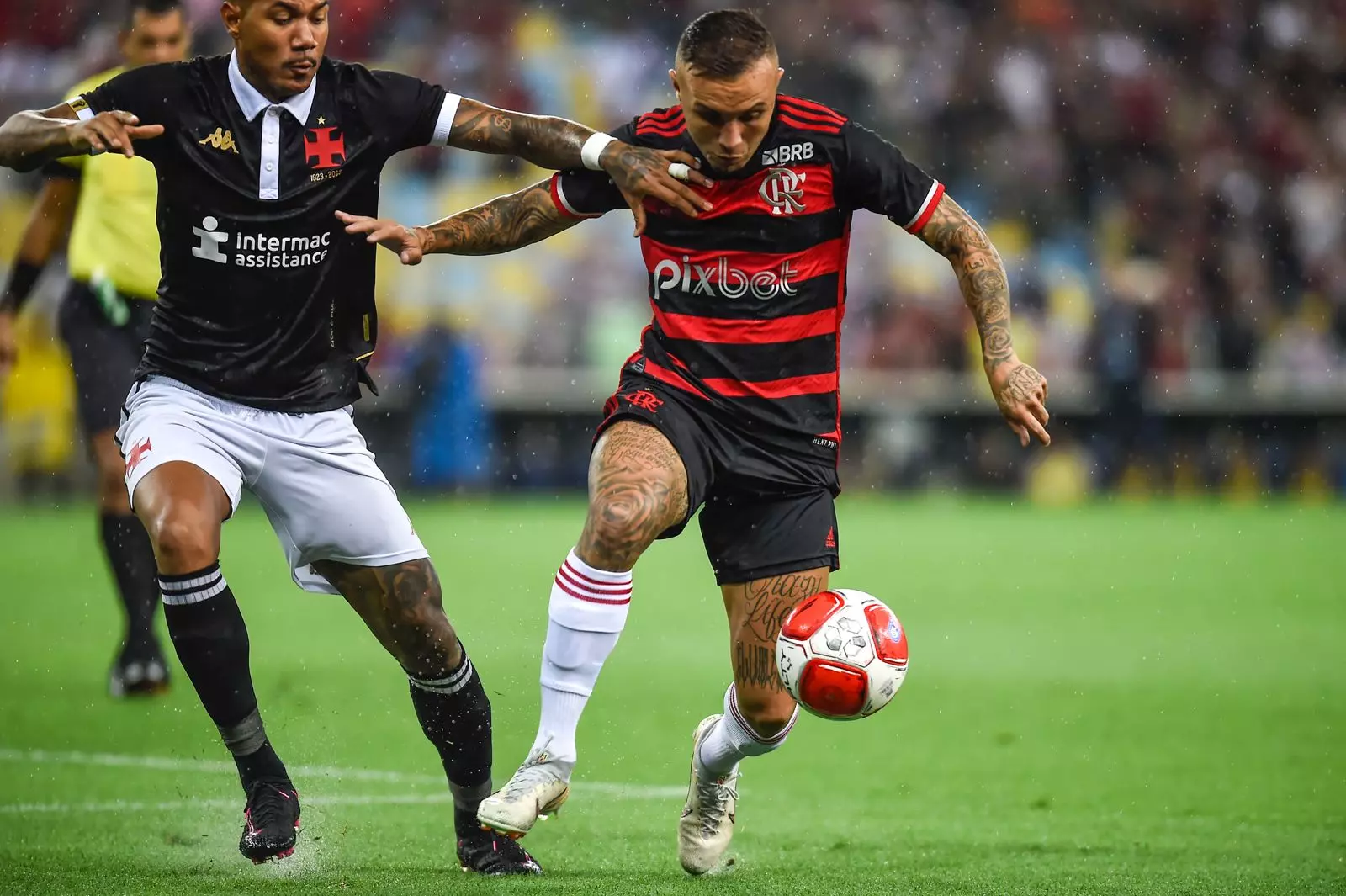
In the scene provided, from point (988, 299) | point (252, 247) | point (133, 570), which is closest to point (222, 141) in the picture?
point (252, 247)

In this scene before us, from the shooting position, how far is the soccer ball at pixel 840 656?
5133mm

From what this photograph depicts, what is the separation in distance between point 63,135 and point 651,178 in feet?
5.50

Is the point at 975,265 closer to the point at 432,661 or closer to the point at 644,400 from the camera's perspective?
the point at 644,400

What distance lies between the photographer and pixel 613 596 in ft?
16.4

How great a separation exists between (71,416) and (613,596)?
1477cm

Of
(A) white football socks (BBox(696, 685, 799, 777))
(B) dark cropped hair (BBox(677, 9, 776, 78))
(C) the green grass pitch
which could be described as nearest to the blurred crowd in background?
(C) the green grass pitch

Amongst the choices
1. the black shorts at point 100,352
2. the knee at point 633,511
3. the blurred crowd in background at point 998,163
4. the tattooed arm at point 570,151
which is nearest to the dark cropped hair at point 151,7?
the black shorts at point 100,352

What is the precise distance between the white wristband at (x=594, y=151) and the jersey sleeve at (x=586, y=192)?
0.08m

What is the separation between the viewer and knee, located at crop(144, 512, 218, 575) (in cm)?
487

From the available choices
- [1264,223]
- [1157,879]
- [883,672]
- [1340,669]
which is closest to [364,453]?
[883,672]

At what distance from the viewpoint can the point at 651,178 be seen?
5.34 metres

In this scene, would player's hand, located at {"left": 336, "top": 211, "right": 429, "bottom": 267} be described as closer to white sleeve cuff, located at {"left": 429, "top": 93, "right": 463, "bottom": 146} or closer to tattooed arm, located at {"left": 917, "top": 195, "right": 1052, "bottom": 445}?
white sleeve cuff, located at {"left": 429, "top": 93, "right": 463, "bottom": 146}

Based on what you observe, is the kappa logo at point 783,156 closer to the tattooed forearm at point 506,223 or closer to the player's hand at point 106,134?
the tattooed forearm at point 506,223

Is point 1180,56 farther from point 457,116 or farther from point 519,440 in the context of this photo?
point 457,116
